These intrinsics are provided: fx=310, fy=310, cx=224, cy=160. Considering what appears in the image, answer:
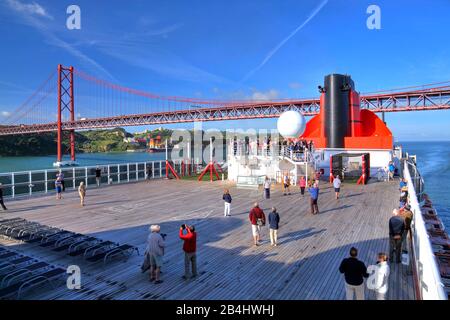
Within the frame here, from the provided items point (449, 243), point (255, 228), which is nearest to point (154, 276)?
point (255, 228)

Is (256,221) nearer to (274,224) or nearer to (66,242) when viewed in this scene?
(274,224)

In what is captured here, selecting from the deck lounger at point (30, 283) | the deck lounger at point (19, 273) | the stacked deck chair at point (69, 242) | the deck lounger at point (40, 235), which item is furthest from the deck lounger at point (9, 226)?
the deck lounger at point (30, 283)

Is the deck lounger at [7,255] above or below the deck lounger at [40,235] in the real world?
below

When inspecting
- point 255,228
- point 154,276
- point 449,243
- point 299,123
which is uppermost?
point 299,123

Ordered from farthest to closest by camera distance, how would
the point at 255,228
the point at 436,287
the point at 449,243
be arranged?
the point at 449,243, the point at 255,228, the point at 436,287

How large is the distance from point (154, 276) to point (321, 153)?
18505 millimetres

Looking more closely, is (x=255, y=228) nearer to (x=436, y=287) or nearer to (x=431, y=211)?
(x=436, y=287)

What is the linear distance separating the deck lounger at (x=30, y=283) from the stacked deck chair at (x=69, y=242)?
92cm

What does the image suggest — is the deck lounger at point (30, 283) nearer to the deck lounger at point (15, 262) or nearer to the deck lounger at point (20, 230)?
the deck lounger at point (15, 262)

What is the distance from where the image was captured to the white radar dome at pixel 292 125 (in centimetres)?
2491

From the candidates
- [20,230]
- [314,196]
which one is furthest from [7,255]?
[314,196]

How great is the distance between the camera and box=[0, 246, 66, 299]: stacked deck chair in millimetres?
5672

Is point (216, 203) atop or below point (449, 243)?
atop
